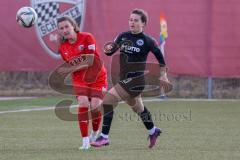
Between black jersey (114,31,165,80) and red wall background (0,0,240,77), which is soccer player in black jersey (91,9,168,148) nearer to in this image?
black jersey (114,31,165,80)

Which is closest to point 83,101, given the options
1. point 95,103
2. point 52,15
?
point 95,103

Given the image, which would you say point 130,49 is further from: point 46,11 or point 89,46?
point 46,11

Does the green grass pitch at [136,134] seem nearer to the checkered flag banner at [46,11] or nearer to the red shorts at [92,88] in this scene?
the red shorts at [92,88]

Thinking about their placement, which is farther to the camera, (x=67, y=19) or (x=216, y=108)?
(x=216, y=108)

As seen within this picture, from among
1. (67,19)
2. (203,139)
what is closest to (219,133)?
(203,139)

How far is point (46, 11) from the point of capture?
54.7 ft

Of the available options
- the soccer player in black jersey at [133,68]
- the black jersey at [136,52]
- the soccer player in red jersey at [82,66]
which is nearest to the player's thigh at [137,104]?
the soccer player in black jersey at [133,68]

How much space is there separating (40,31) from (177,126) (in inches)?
234

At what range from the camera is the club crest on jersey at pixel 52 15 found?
16.6 m

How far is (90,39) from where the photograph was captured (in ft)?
29.9

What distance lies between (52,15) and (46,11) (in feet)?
0.55

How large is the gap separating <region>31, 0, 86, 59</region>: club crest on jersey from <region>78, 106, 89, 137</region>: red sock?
767cm

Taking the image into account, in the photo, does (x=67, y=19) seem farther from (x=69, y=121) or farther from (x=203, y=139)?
(x=69, y=121)

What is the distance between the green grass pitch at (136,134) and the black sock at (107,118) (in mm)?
243
